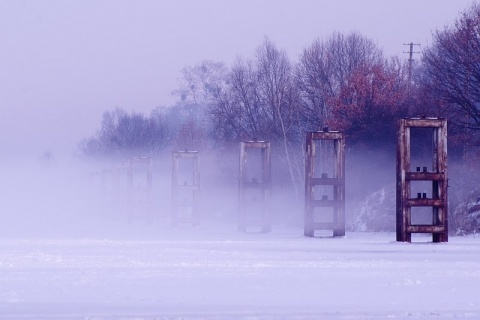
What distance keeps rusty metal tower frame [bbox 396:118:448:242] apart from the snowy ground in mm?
3957

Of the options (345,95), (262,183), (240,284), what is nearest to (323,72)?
(345,95)

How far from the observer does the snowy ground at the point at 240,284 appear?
481 inches

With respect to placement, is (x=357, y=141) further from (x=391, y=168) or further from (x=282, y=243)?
(x=282, y=243)

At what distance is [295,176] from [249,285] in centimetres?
4986

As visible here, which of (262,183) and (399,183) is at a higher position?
(399,183)

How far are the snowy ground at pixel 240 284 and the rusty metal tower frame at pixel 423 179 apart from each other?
3957 millimetres

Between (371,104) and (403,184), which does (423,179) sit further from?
(371,104)

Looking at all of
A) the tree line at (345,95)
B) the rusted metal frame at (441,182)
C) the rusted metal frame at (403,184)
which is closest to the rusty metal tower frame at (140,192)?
the tree line at (345,95)

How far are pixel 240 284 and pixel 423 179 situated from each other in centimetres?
1346

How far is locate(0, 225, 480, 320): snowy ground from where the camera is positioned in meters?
12.2

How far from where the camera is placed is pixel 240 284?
15148 mm

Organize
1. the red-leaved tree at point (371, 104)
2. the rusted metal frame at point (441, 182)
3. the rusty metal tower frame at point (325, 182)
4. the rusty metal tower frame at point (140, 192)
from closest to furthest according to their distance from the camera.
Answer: the rusted metal frame at point (441, 182) < the rusty metal tower frame at point (325, 182) < the red-leaved tree at point (371, 104) < the rusty metal tower frame at point (140, 192)

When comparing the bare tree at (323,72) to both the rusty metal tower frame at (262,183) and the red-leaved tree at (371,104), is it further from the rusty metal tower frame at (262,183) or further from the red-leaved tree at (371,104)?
the rusty metal tower frame at (262,183)

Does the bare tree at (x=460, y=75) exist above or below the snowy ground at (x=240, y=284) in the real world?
above
